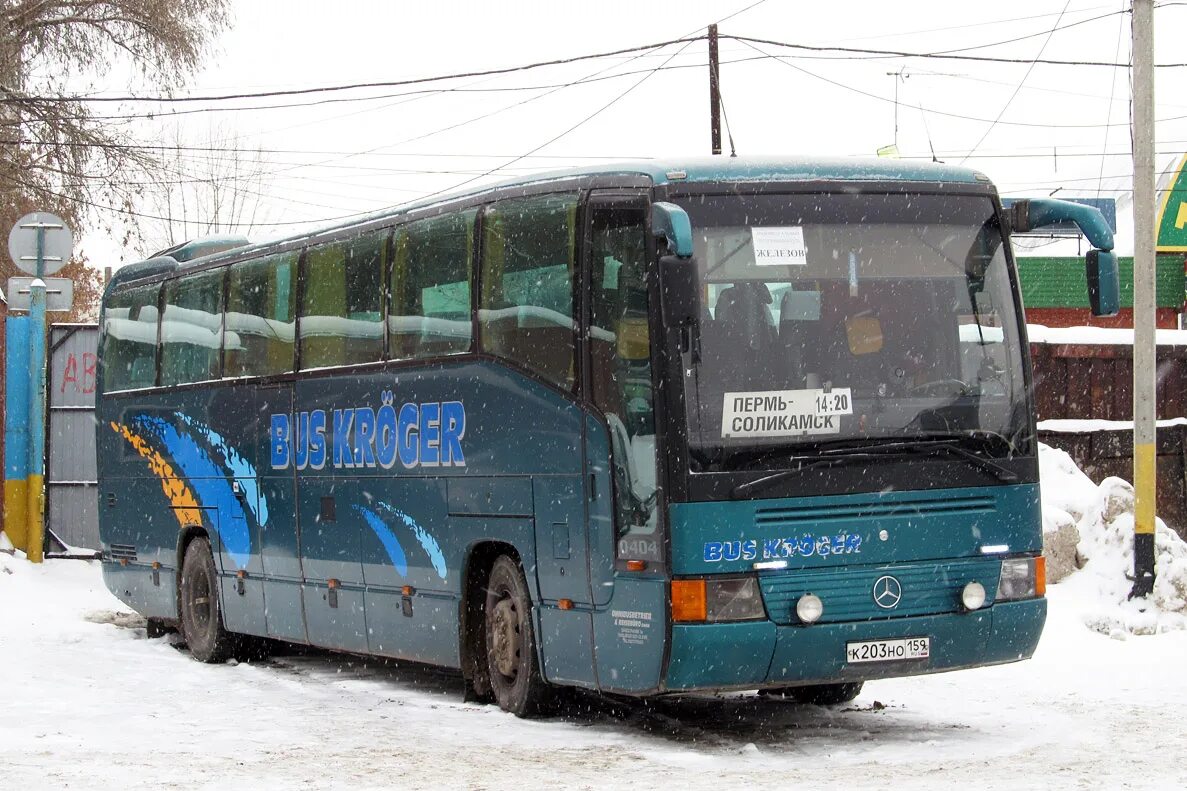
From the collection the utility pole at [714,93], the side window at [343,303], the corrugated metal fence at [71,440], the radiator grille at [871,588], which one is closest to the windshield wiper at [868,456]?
the radiator grille at [871,588]

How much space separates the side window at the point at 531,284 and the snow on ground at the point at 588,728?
87.0 inches

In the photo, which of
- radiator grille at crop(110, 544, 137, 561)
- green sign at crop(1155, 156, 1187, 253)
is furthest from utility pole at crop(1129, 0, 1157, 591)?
green sign at crop(1155, 156, 1187, 253)

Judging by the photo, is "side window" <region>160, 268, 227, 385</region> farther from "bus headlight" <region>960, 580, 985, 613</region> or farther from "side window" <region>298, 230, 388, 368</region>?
"bus headlight" <region>960, 580, 985, 613</region>

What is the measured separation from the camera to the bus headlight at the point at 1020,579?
10414 millimetres

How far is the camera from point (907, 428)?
1012cm

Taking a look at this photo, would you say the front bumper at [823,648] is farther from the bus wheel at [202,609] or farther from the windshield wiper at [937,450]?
the bus wheel at [202,609]

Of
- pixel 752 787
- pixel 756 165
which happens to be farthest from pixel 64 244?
pixel 752 787

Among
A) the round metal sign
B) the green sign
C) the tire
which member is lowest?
the tire

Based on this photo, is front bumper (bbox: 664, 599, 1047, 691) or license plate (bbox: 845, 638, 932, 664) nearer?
front bumper (bbox: 664, 599, 1047, 691)

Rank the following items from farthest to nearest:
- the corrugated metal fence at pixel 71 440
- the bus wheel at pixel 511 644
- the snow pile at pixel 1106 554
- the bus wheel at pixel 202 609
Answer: the corrugated metal fence at pixel 71 440, the bus wheel at pixel 202 609, the snow pile at pixel 1106 554, the bus wheel at pixel 511 644

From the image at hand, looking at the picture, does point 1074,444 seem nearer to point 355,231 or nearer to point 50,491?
point 355,231

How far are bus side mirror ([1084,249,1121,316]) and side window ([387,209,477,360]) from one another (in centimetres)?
383

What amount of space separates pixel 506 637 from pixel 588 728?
928 millimetres

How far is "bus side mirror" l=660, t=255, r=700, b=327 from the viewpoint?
31.5 ft
